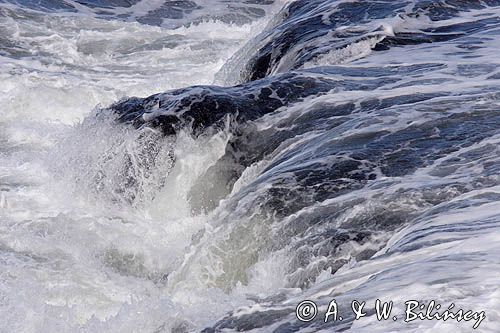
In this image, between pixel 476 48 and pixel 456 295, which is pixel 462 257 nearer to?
pixel 456 295

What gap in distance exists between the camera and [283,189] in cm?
615

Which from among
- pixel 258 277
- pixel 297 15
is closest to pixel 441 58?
pixel 297 15

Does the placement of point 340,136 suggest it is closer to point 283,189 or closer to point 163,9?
point 283,189

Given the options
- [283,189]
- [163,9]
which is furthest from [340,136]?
[163,9]

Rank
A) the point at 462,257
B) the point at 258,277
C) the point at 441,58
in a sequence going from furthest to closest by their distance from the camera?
the point at 441,58
the point at 258,277
the point at 462,257

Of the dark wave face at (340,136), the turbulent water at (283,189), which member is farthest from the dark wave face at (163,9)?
the dark wave face at (340,136)

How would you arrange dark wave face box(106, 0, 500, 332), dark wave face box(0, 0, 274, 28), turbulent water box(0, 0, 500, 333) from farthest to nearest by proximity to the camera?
dark wave face box(0, 0, 274, 28), dark wave face box(106, 0, 500, 332), turbulent water box(0, 0, 500, 333)

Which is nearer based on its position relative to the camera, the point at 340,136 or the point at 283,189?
the point at 283,189

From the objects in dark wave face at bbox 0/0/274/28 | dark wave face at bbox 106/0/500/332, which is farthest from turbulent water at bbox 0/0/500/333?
dark wave face at bbox 0/0/274/28

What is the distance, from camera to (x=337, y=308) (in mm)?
3881

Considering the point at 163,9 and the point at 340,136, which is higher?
the point at 340,136

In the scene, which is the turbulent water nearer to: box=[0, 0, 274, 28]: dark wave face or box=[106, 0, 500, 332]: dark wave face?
box=[106, 0, 500, 332]: dark wave face

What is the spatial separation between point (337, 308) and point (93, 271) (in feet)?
8.95

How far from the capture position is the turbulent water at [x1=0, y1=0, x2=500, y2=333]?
4.37 meters
